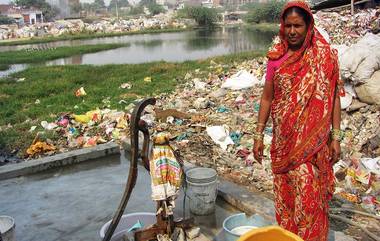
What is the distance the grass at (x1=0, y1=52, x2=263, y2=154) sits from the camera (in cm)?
858

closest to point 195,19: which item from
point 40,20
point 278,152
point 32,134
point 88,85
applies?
point 40,20

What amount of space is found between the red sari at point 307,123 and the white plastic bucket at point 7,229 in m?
2.02

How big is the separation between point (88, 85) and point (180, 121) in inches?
281

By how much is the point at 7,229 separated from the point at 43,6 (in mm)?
101459

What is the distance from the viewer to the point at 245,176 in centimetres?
484

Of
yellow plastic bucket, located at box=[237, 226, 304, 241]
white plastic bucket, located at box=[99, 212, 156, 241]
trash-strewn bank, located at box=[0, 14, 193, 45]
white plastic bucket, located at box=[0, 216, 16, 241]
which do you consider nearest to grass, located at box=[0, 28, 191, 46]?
trash-strewn bank, located at box=[0, 14, 193, 45]

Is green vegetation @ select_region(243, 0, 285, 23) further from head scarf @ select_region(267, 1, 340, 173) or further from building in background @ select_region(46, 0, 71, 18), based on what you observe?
head scarf @ select_region(267, 1, 340, 173)

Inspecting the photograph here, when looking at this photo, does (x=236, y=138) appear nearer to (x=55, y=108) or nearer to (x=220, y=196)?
(x=220, y=196)

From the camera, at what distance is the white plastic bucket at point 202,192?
3.51 meters

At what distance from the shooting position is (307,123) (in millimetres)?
2350

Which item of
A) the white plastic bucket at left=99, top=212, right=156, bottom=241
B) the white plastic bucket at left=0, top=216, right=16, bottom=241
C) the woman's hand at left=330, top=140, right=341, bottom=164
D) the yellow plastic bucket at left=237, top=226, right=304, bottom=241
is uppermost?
the woman's hand at left=330, top=140, right=341, bottom=164

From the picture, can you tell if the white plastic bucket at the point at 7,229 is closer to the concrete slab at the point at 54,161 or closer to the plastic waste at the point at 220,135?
the concrete slab at the point at 54,161

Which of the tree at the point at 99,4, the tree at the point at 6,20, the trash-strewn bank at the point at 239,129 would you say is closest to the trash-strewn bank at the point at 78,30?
the tree at the point at 6,20

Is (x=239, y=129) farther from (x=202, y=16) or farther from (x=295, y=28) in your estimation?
(x=202, y=16)
